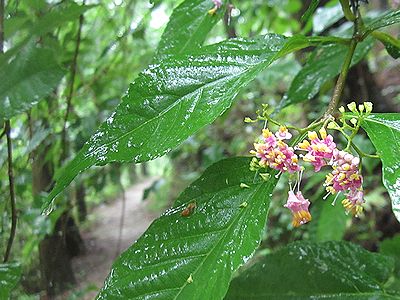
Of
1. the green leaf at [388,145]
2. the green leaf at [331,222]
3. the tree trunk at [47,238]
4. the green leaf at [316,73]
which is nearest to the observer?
the green leaf at [388,145]

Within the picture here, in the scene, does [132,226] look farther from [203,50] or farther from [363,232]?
[203,50]

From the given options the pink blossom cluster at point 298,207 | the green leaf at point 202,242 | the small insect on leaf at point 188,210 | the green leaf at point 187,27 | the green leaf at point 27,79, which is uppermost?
the green leaf at point 27,79

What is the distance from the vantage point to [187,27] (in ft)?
2.17

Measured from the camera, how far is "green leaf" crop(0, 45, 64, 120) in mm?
618

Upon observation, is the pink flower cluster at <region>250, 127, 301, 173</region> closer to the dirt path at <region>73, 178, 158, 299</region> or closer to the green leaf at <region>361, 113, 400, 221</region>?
the green leaf at <region>361, 113, 400, 221</region>

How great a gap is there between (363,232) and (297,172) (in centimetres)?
185

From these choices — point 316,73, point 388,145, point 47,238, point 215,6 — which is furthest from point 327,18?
point 47,238

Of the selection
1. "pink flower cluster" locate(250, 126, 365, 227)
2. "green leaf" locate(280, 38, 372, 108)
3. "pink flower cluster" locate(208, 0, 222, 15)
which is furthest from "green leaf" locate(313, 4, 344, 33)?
"pink flower cluster" locate(250, 126, 365, 227)

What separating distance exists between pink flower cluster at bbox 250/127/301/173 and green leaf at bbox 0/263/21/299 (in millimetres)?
360

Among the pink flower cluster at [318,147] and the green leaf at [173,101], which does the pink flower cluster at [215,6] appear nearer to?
the green leaf at [173,101]

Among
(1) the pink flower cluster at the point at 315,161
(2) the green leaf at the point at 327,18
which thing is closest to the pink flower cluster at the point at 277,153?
(1) the pink flower cluster at the point at 315,161

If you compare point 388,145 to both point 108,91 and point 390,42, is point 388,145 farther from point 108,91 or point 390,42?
point 108,91

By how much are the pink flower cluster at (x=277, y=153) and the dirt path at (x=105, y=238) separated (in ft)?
2.66

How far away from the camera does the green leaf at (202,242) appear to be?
0.42 metres
